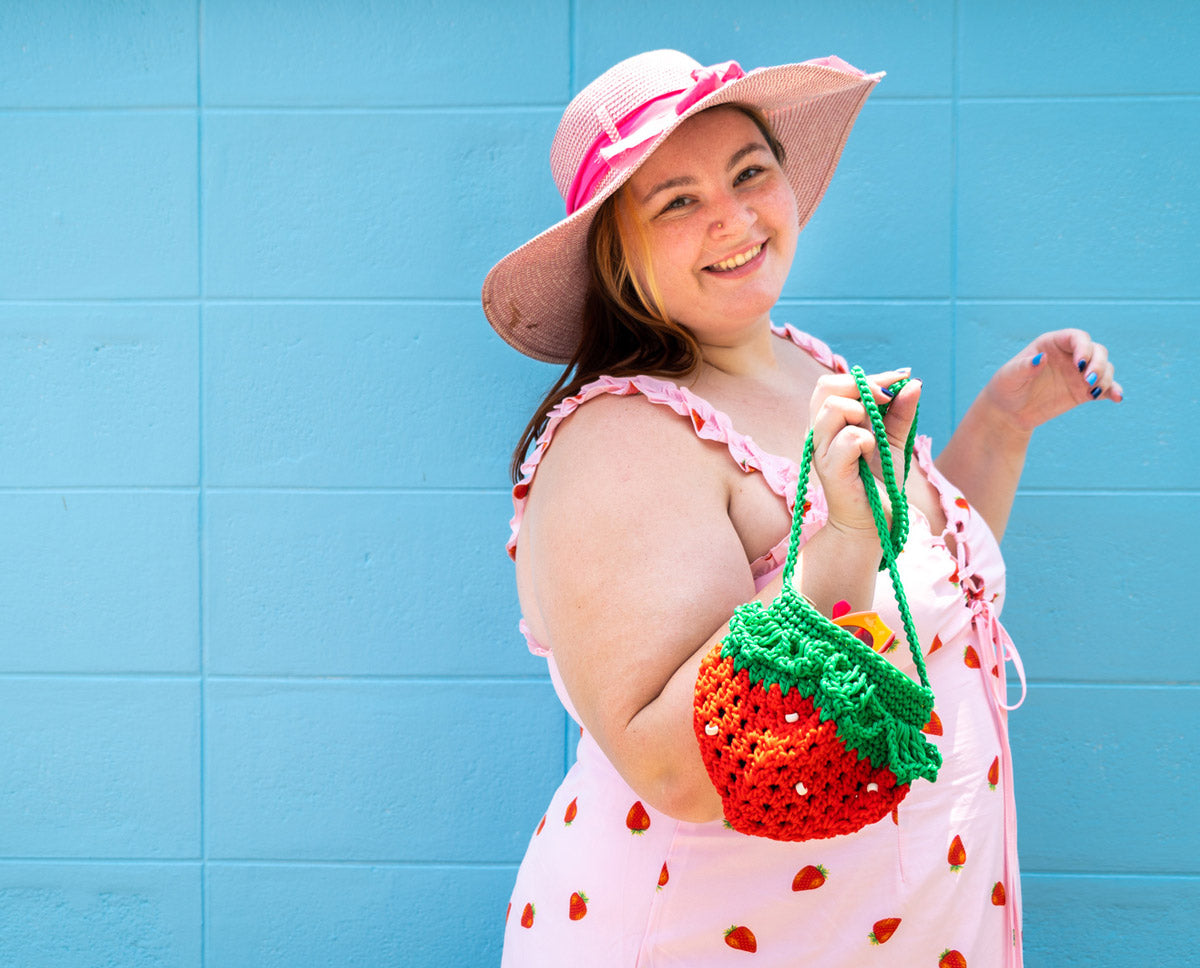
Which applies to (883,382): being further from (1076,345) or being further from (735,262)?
(1076,345)

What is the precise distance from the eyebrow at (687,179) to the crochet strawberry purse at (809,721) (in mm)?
550

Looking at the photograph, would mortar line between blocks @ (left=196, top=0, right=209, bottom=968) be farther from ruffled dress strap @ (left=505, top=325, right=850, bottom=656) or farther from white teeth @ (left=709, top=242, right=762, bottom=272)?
white teeth @ (left=709, top=242, right=762, bottom=272)

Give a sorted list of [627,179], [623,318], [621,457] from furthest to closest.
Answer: [623,318], [627,179], [621,457]

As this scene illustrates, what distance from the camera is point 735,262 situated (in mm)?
1456

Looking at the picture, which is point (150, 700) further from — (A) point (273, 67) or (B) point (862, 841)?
(B) point (862, 841)

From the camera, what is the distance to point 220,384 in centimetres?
211

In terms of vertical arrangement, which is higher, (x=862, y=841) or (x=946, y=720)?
(x=946, y=720)

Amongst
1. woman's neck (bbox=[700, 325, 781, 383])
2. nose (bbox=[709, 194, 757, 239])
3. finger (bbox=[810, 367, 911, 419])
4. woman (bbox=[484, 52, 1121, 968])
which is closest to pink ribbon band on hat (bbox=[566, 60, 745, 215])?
woman (bbox=[484, 52, 1121, 968])

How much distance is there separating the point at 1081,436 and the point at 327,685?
1.60m

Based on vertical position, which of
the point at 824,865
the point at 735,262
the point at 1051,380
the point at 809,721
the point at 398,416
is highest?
the point at 735,262

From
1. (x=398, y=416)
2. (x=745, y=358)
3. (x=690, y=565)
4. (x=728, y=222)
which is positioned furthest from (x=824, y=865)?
(x=398, y=416)

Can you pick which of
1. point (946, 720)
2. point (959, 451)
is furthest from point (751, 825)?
point (959, 451)

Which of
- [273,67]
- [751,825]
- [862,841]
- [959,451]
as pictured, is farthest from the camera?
[273,67]

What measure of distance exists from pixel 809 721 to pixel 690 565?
0.28 m
